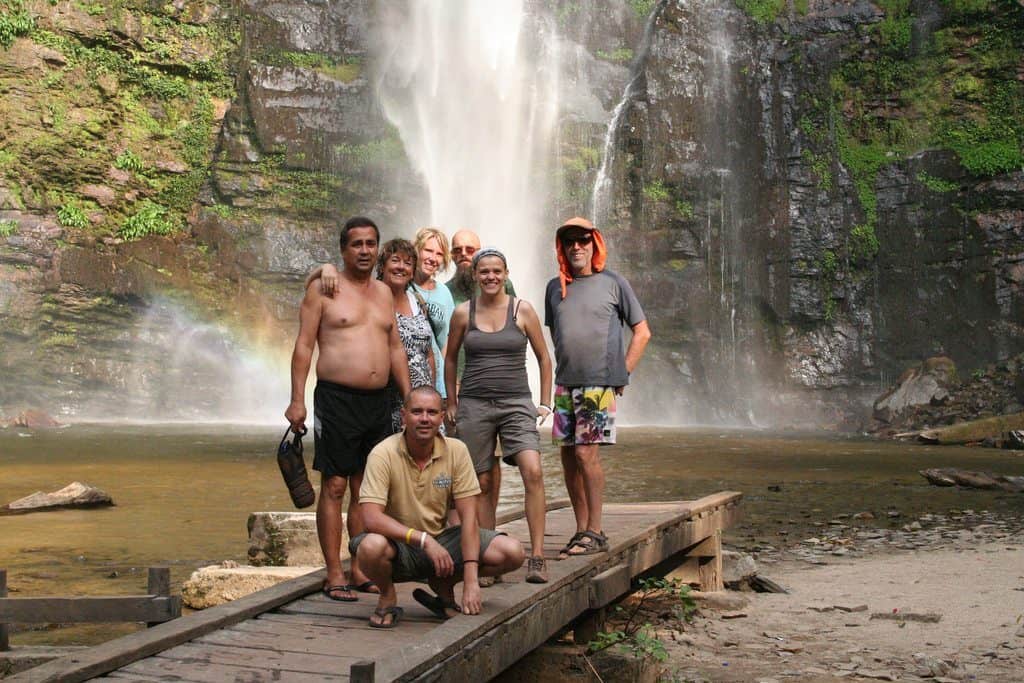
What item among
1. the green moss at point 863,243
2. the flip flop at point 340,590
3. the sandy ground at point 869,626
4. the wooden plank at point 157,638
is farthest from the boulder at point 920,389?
the wooden plank at point 157,638

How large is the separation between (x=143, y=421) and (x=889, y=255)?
64.2ft

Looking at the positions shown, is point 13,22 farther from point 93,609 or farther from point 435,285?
point 93,609

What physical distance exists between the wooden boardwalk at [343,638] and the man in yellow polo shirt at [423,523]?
0.13m

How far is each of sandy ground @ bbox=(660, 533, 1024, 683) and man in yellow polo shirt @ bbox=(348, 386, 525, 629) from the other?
142 cm

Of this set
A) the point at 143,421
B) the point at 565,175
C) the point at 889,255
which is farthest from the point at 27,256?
the point at 889,255

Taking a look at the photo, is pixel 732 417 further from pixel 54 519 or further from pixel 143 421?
pixel 54 519

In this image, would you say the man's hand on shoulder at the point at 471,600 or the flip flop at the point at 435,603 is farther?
the flip flop at the point at 435,603

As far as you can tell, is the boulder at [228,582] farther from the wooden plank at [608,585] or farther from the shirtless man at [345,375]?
the wooden plank at [608,585]

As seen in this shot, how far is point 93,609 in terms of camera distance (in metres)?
4.45

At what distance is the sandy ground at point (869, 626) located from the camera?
5246 millimetres

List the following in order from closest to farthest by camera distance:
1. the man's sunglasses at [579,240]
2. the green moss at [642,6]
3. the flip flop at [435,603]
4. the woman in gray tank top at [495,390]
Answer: the flip flop at [435,603] → the woman in gray tank top at [495,390] → the man's sunglasses at [579,240] → the green moss at [642,6]

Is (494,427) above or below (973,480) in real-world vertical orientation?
above

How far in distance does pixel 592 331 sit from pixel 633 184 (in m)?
25.6

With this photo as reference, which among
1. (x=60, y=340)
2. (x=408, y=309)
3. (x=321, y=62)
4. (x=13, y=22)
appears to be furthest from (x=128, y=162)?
(x=408, y=309)
